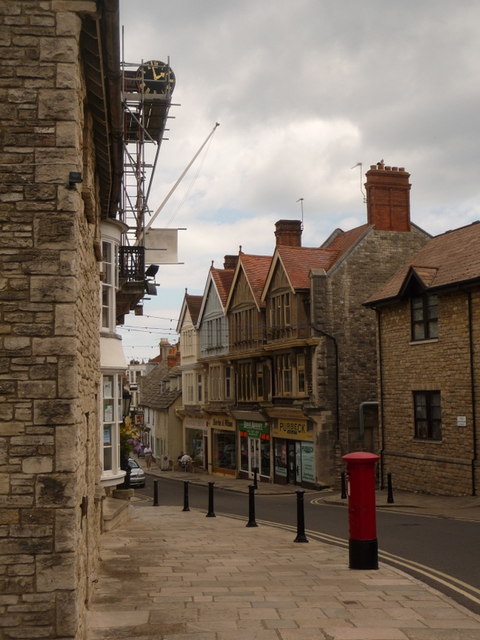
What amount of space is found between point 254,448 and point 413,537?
78.8ft

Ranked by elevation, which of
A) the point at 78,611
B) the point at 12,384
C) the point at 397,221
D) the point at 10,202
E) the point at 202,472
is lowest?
the point at 202,472

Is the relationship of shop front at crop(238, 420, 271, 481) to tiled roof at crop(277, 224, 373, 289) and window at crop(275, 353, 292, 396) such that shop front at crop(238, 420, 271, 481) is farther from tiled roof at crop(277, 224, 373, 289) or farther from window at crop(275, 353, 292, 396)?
tiled roof at crop(277, 224, 373, 289)

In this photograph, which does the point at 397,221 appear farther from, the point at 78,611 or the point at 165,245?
the point at 78,611

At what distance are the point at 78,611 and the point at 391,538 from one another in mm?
9739

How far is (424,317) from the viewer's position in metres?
25.9

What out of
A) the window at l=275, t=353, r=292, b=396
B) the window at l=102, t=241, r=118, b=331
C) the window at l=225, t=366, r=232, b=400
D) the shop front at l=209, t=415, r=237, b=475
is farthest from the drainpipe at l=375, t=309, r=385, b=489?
the window at l=102, t=241, r=118, b=331

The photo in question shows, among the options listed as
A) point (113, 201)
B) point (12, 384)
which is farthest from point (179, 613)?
point (113, 201)

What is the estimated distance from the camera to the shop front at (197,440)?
1833 inches

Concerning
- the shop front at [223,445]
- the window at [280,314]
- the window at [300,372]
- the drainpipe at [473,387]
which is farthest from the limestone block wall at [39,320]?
the shop front at [223,445]

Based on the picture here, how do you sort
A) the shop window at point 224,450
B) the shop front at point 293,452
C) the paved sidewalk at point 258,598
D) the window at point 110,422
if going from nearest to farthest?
1. the paved sidewalk at point 258,598
2. the window at point 110,422
3. the shop front at point 293,452
4. the shop window at point 224,450

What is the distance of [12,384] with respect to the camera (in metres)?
7.11

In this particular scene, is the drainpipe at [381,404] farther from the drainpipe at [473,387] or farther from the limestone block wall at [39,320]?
the limestone block wall at [39,320]

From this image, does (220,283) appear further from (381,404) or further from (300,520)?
(300,520)

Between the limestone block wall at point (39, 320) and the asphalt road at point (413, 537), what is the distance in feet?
17.6
